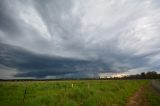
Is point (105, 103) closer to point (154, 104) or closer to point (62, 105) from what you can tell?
point (62, 105)

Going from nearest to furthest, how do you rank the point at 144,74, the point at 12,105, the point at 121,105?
1. the point at 12,105
2. the point at 121,105
3. the point at 144,74

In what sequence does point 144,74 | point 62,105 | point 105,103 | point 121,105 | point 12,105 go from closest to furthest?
point 62,105
point 12,105
point 105,103
point 121,105
point 144,74

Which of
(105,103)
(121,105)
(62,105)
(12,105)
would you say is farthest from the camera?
(121,105)

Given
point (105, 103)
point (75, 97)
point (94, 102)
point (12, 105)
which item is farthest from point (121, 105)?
point (12, 105)

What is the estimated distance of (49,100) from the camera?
15523 millimetres

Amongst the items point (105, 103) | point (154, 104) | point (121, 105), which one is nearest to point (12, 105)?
point (105, 103)

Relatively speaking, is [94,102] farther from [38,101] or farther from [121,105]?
[38,101]

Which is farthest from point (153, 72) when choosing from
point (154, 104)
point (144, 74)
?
point (154, 104)

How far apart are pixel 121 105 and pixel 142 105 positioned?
2224mm

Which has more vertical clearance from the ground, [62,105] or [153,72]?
[153,72]

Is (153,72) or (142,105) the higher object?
(153,72)

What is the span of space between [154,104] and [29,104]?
38.7ft

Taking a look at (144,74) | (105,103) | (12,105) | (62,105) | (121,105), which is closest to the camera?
(62,105)

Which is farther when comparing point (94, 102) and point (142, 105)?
point (142, 105)
